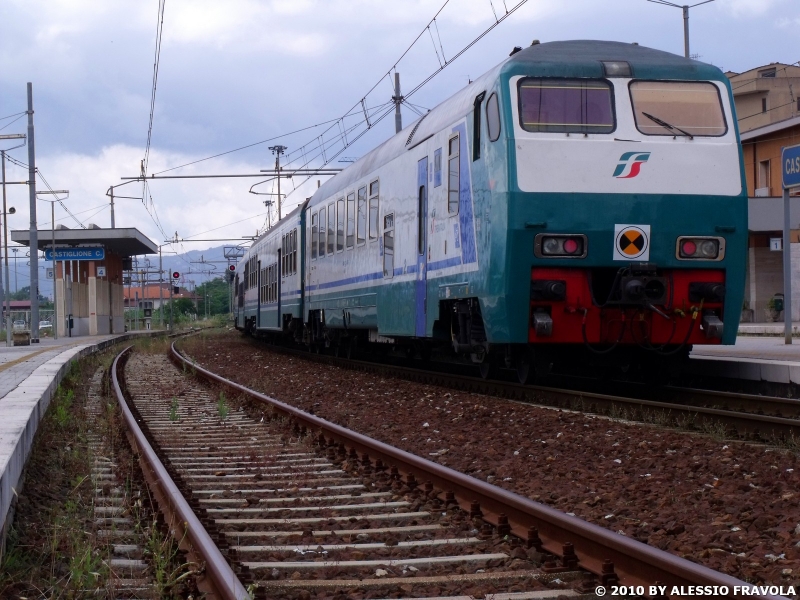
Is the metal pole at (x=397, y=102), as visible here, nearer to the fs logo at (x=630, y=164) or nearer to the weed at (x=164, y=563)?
the fs logo at (x=630, y=164)

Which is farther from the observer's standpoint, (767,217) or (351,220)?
(767,217)

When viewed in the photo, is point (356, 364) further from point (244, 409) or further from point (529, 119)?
point (529, 119)

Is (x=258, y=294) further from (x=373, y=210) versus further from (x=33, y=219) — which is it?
(x=373, y=210)

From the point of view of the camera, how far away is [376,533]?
517 centimetres

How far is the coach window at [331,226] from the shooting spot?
59.7ft

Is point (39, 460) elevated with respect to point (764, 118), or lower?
lower

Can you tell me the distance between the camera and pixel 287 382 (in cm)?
1578

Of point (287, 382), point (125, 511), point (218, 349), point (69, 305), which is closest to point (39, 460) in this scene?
point (125, 511)

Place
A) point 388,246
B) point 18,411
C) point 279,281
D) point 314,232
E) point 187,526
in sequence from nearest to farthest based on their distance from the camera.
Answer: point 187,526
point 18,411
point 388,246
point 314,232
point 279,281

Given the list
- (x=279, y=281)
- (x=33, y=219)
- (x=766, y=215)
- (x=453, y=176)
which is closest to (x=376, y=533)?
(x=453, y=176)

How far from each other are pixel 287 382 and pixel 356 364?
2.43 metres

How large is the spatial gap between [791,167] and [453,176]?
5908 millimetres

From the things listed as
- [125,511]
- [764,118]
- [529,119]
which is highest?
[764,118]

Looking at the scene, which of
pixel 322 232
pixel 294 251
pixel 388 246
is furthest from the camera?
pixel 294 251
